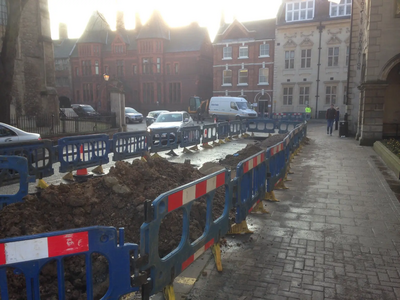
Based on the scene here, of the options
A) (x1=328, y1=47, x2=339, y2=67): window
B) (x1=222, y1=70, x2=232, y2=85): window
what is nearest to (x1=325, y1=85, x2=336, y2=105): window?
(x1=328, y1=47, x2=339, y2=67): window

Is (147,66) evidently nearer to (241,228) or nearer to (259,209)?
(259,209)

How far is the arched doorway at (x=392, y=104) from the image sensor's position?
16.8 m

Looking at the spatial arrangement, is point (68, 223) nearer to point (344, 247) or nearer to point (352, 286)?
point (352, 286)

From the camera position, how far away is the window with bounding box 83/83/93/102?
59125mm

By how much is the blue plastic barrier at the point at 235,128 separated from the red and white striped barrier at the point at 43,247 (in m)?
18.1

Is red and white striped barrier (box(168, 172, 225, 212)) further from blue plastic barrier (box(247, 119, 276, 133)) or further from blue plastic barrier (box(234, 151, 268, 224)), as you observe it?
blue plastic barrier (box(247, 119, 276, 133))

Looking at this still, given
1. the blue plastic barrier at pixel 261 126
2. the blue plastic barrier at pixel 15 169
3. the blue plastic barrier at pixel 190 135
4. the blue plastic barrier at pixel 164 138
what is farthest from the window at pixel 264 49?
the blue plastic barrier at pixel 15 169

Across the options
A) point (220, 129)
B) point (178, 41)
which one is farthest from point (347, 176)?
point (178, 41)

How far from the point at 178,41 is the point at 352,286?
5430 centimetres

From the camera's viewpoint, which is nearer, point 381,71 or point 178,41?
point 381,71

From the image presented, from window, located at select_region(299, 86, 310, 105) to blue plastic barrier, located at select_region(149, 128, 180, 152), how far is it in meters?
32.1

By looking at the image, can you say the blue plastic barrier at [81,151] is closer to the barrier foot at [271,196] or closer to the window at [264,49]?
the barrier foot at [271,196]

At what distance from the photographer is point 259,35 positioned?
45844mm

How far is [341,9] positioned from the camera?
40.3 m
